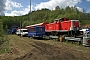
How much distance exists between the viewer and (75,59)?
10930 millimetres

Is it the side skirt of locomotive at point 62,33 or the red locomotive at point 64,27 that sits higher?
the red locomotive at point 64,27

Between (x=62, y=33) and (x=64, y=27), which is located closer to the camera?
(x=64, y=27)

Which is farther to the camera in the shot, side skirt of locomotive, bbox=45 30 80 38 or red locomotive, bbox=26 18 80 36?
red locomotive, bbox=26 18 80 36

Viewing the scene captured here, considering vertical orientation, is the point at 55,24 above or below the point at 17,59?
above

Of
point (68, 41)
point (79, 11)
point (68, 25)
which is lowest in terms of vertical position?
point (68, 41)

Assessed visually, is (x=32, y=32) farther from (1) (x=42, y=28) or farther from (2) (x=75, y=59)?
(2) (x=75, y=59)

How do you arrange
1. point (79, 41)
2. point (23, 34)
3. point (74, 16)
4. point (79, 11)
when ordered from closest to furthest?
1. point (79, 41)
2. point (23, 34)
3. point (74, 16)
4. point (79, 11)

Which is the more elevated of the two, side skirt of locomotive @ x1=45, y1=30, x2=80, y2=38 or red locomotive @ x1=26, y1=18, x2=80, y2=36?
red locomotive @ x1=26, y1=18, x2=80, y2=36

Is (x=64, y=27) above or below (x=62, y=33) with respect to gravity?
above

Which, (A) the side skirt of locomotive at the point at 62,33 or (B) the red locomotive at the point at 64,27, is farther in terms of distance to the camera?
(B) the red locomotive at the point at 64,27

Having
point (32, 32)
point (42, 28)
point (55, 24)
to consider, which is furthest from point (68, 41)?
point (32, 32)

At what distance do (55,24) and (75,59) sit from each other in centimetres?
1868

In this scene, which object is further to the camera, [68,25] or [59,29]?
[59,29]

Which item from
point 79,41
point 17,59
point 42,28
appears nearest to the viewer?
point 17,59
